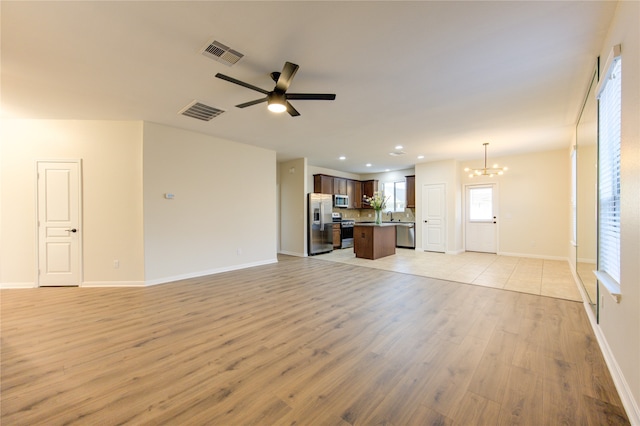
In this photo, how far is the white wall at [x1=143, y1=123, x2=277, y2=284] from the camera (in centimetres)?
461

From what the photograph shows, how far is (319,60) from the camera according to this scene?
265cm

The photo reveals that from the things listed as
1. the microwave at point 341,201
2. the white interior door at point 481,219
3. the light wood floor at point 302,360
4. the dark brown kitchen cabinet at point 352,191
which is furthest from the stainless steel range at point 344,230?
the light wood floor at point 302,360

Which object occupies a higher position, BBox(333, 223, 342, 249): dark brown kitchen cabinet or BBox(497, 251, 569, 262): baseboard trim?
BBox(333, 223, 342, 249): dark brown kitchen cabinet

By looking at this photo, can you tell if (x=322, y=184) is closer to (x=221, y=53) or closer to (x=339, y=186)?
(x=339, y=186)

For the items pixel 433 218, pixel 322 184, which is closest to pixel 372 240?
pixel 433 218

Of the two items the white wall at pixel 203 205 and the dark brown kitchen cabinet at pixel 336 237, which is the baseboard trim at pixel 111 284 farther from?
the dark brown kitchen cabinet at pixel 336 237

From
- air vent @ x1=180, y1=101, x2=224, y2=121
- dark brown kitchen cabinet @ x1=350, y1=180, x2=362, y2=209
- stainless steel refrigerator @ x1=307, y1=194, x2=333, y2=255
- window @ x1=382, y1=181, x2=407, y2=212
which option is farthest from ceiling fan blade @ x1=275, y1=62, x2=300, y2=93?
dark brown kitchen cabinet @ x1=350, y1=180, x2=362, y2=209

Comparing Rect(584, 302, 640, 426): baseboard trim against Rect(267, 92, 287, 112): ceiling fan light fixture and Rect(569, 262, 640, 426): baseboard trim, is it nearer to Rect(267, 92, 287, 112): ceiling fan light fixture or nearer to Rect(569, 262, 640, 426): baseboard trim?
Rect(569, 262, 640, 426): baseboard trim

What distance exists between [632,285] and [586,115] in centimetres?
290

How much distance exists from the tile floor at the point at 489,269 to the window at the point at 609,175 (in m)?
1.78

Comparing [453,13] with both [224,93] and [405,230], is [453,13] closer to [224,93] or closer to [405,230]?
[224,93]

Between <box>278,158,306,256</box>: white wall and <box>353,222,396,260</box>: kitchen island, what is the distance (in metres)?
1.55

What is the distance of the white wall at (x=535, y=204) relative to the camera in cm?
655

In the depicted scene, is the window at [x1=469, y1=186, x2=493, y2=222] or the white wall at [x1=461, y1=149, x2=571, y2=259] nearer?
the white wall at [x1=461, y1=149, x2=571, y2=259]
